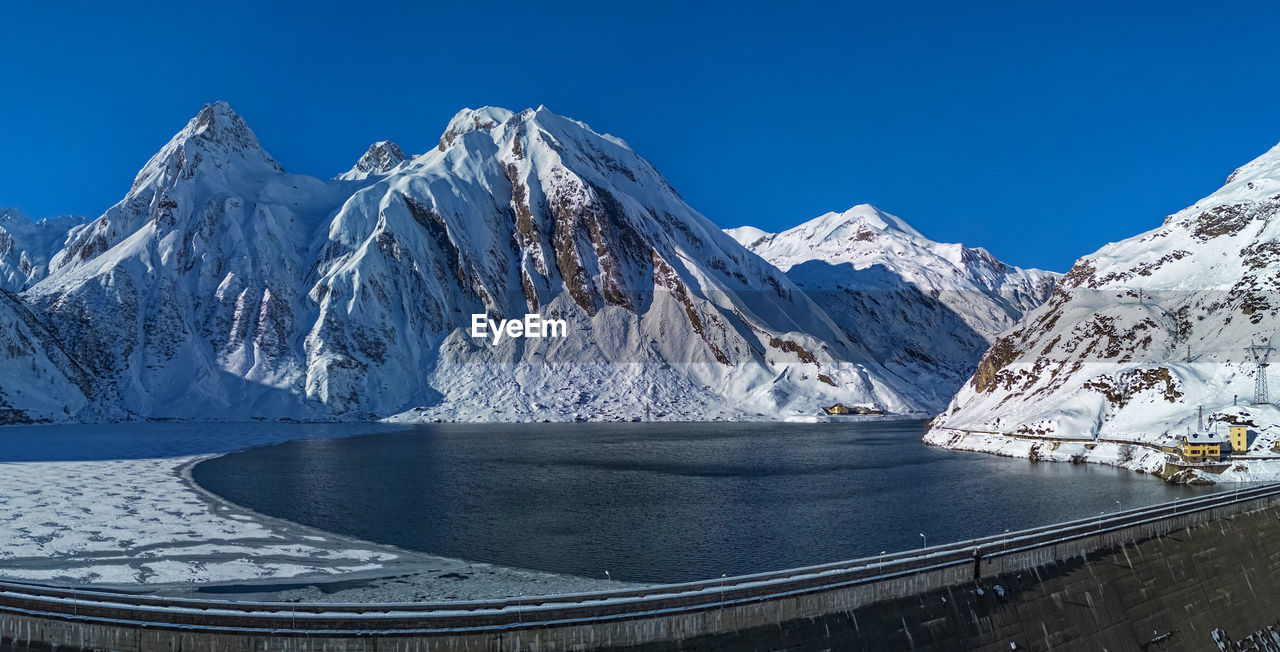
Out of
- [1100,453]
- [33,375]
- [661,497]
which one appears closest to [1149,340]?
[1100,453]

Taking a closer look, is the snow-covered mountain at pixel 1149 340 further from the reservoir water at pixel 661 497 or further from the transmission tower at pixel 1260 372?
the reservoir water at pixel 661 497

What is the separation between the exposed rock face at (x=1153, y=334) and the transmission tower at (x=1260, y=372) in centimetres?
94

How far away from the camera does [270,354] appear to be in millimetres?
197250

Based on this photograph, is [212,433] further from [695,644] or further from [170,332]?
[695,644]

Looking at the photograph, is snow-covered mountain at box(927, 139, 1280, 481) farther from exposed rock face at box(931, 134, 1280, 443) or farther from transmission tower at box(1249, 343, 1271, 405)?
transmission tower at box(1249, 343, 1271, 405)

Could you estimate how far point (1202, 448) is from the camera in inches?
3078

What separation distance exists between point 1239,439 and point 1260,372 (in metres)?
16.6

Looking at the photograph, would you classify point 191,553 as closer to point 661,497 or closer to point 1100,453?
point 661,497

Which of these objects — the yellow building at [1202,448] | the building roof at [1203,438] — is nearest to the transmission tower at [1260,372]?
the building roof at [1203,438]

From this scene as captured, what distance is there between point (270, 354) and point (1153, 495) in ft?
622

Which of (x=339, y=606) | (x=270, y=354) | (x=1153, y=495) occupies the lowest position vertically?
(x=1153, y=495)

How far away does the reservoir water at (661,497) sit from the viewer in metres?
48.7

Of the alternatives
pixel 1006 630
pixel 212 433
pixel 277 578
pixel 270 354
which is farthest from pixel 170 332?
pixel 1006 630

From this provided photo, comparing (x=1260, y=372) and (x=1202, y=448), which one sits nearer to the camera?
(x=1202, y=448)
